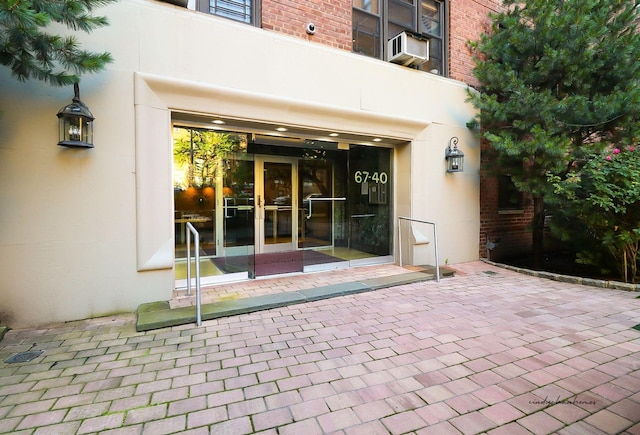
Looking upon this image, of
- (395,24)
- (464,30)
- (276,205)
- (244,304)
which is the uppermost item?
(464,30)

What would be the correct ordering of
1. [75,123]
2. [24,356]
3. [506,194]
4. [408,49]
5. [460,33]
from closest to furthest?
1. [24,356]
2. [75,123]
3. [408,49]
4. [460,33]
5. [506,194]

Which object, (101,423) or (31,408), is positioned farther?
(31,408)

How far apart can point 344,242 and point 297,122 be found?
2.73 m

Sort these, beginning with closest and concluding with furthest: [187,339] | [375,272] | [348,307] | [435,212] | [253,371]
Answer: [253,371] → [187,339] → [348,307] → [375,272] → [435,212]

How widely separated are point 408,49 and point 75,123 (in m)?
4.87

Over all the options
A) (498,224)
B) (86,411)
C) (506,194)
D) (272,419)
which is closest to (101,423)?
(86,411)

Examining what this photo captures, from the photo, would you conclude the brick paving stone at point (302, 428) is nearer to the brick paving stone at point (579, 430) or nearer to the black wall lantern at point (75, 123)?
the brick paving stone at point (579, 430)

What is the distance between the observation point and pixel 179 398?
2.08 metres

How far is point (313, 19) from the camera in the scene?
16.2 feet

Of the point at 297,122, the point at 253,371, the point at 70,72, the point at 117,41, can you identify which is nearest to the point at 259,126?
the point at 297,122

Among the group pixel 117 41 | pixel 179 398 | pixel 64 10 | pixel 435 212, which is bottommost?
pixel 179 398

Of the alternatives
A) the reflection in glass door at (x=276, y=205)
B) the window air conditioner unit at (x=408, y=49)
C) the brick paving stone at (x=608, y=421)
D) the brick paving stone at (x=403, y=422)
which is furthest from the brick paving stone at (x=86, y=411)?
the window air conditioner unit at (x=408, y=49)

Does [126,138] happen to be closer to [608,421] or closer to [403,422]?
[403,422]

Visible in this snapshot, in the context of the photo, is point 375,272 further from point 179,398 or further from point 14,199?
point 14,199
